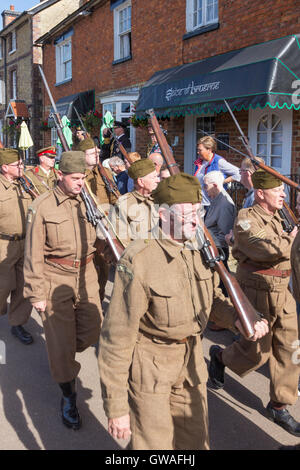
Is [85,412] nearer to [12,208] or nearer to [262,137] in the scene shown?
[12,208]

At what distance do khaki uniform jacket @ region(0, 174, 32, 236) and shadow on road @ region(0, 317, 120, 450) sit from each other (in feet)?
4.40

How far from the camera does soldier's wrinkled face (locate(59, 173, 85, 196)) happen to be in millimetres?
4184

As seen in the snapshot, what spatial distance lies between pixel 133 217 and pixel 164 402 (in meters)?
2.38

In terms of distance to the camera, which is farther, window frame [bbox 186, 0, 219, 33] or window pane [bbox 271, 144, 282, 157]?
window frame [bbox 186, 0, 219, 33]

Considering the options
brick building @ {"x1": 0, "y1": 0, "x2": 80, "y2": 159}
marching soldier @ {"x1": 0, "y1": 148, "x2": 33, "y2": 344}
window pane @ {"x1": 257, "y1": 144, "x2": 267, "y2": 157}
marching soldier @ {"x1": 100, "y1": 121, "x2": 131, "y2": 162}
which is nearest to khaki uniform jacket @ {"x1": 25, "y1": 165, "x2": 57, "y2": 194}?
marching soldier @ {"x1": 0, "y1": 148, "x2": 33, "y2": 344}

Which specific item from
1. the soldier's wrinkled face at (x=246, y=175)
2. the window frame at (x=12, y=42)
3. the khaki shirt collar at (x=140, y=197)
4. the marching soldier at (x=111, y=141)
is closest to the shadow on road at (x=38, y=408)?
the khaki shirt collar at (x=140, y=197)

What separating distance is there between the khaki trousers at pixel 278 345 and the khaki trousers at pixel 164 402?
4.21ft

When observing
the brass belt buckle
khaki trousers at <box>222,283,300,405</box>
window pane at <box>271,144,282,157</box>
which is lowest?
khaki trousers at <box>222,283,300,405</box>

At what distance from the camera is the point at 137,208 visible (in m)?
4.77

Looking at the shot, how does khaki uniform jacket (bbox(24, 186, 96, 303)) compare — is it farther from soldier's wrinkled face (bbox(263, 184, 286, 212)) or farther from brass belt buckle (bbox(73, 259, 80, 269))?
soldier's wrinkled face (bbox(263, 184, 286, 212))

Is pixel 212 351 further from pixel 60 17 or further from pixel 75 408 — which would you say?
pixel 60 17

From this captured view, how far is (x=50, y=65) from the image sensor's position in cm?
2070

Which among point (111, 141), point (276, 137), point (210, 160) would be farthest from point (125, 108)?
point (210, 160)

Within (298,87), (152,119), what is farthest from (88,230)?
(298,87)
